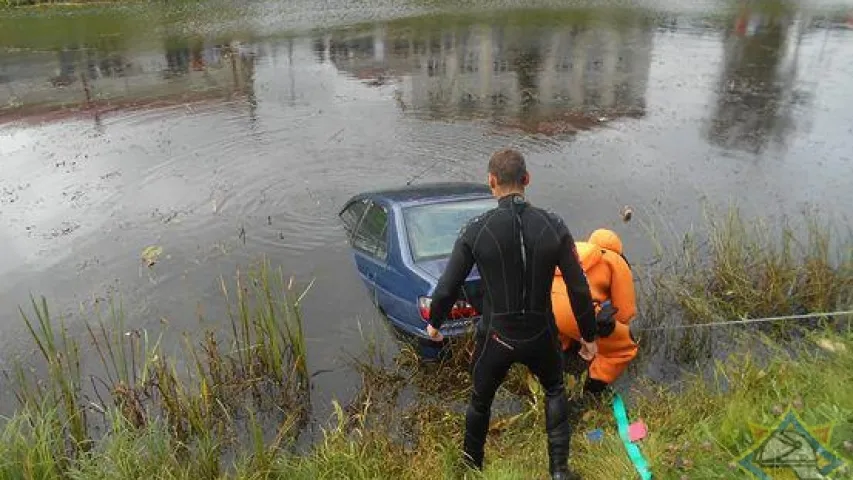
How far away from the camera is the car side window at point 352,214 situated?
7.68 m

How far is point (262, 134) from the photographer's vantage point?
13.5 metres

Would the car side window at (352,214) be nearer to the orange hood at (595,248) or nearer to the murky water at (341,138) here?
the murky water at (341,138)

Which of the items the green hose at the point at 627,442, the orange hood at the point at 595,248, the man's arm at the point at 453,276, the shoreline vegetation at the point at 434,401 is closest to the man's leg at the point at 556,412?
the shoreline vegetation at the point at 434,401

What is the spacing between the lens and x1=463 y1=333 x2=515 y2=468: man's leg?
4004 mm

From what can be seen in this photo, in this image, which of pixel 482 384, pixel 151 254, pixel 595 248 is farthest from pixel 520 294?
pixel 151 254

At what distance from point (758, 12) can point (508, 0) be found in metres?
10.7

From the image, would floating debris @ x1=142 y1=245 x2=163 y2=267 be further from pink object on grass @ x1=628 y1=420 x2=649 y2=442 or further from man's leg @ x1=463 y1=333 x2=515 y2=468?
pink object on grass @ x1=628 y1=420 x2=649 y2=442

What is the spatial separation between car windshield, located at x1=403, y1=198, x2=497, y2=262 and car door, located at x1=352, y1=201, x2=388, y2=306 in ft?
1.11

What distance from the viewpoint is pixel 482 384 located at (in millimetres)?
4148

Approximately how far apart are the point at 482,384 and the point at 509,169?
4.39 ft

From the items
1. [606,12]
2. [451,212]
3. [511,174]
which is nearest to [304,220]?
[451,212]

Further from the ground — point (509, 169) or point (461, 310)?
point (509, 169)

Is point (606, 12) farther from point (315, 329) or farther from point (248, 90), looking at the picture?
point (315, 329)

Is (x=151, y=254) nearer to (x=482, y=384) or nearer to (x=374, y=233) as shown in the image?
(x=374, y=233)
